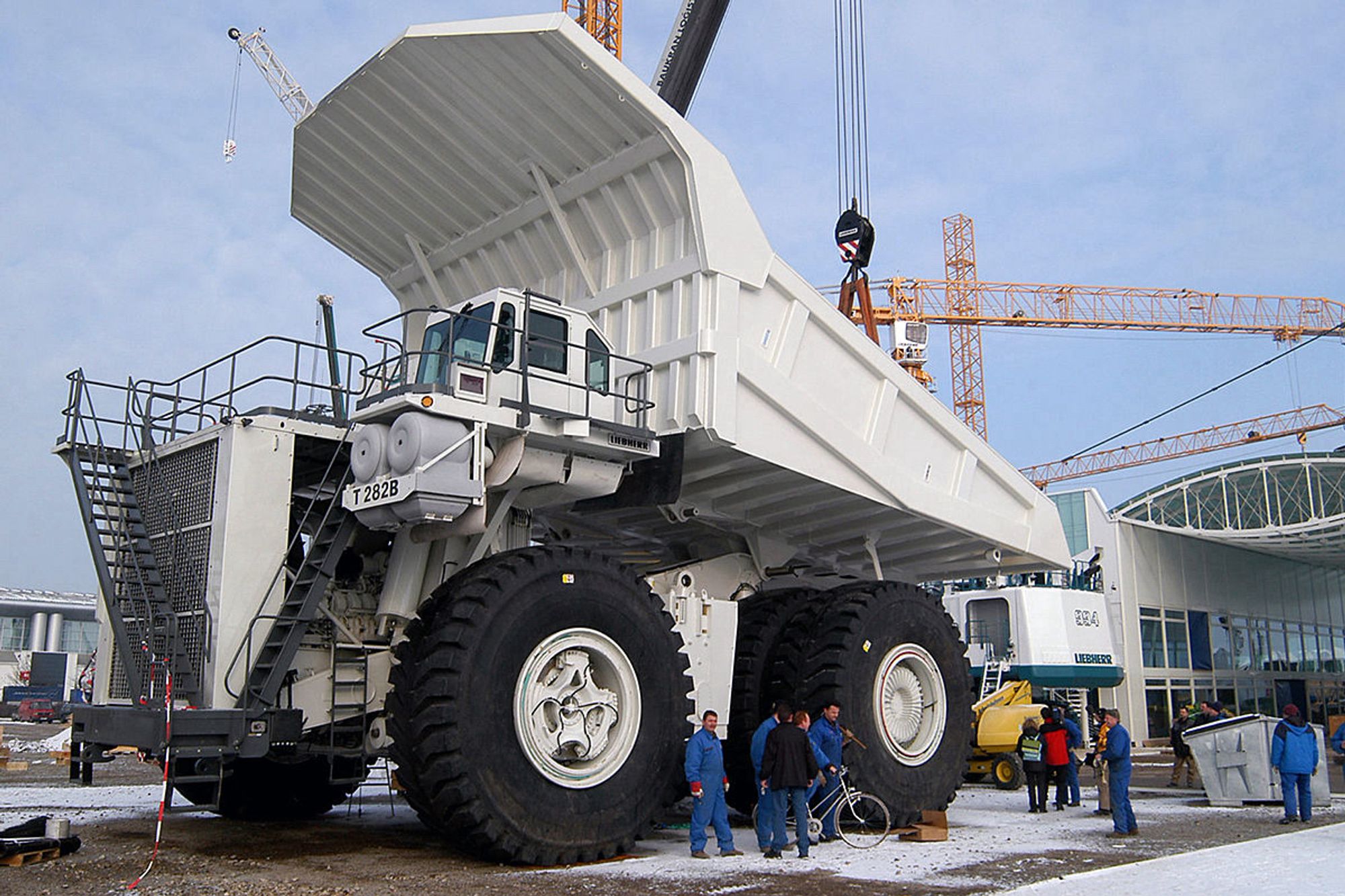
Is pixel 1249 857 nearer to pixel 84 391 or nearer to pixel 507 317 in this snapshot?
pixel 507 317

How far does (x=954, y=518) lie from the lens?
1221 centimetres

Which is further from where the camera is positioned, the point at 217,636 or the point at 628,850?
the point at 628,850

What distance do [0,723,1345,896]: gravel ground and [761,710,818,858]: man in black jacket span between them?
0.22 m

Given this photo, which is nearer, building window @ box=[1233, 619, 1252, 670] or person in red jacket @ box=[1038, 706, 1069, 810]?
person in red jacket @ box=[1038, 706, 1069, 810]

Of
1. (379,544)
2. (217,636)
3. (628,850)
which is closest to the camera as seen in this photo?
(217,636)

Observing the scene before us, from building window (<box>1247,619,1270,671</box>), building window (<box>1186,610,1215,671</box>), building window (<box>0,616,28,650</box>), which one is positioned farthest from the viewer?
building window (<box>0,616,28,650</box>)

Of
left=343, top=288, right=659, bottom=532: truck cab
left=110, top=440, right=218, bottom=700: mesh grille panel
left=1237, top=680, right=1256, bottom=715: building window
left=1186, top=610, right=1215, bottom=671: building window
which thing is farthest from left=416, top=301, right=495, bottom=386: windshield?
left=1237, top=680, right=1256, bottom=715: building window

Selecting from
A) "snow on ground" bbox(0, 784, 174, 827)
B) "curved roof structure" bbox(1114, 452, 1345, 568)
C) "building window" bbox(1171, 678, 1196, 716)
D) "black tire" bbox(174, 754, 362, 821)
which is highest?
"curved roof structure" bbox(1114, 452, 1345, 568)

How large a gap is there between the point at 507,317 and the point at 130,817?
266 inches

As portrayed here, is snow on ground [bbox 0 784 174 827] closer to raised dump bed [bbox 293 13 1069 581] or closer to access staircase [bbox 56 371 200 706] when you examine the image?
access staircase [bbox 56 371 200 706]

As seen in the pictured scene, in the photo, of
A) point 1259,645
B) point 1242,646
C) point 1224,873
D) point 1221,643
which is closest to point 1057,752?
point 1224,873

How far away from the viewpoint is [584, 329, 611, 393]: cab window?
9.65m

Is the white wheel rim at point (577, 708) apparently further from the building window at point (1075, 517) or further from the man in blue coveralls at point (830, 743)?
the building window at point (1075, 517)

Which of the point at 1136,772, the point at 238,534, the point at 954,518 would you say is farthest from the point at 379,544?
the point at 1136,772
